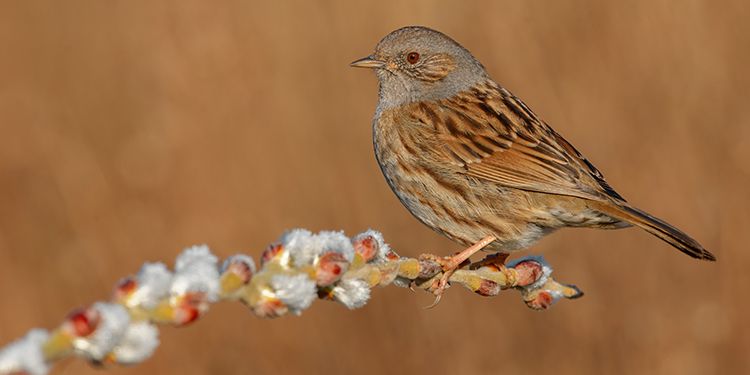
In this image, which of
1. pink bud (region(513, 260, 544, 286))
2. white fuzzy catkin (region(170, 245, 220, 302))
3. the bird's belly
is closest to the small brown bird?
the bird's belly

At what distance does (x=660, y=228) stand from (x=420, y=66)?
5.22ft

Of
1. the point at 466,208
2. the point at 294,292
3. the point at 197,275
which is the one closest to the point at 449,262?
the point at 466,208

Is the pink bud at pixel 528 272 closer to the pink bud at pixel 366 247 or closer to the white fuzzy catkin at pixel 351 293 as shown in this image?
the pink bud at pixel 366 247

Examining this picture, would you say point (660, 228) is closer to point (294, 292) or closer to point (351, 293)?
→ point (351, 293)

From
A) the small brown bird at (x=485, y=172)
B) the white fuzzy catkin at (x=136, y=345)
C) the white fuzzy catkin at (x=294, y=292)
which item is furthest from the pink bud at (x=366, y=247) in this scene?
the small brown bird at (x=485, y=172)

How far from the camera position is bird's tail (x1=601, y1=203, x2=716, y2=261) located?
3021 millimetres

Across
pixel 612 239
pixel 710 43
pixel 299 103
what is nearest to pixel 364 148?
pixel 299 103

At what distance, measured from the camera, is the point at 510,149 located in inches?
152

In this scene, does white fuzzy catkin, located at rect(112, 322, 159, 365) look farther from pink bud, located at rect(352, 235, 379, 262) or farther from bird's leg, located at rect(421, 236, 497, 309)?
bird's leg, located at rect(421, 236, 497, 309)

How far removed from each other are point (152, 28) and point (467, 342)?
115 inches

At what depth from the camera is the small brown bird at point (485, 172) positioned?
11.7 feet

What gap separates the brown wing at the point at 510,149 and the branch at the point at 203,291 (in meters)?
1.89

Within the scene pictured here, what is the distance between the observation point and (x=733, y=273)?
5258 millimetres

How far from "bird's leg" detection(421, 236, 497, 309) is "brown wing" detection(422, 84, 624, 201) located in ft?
0.85
